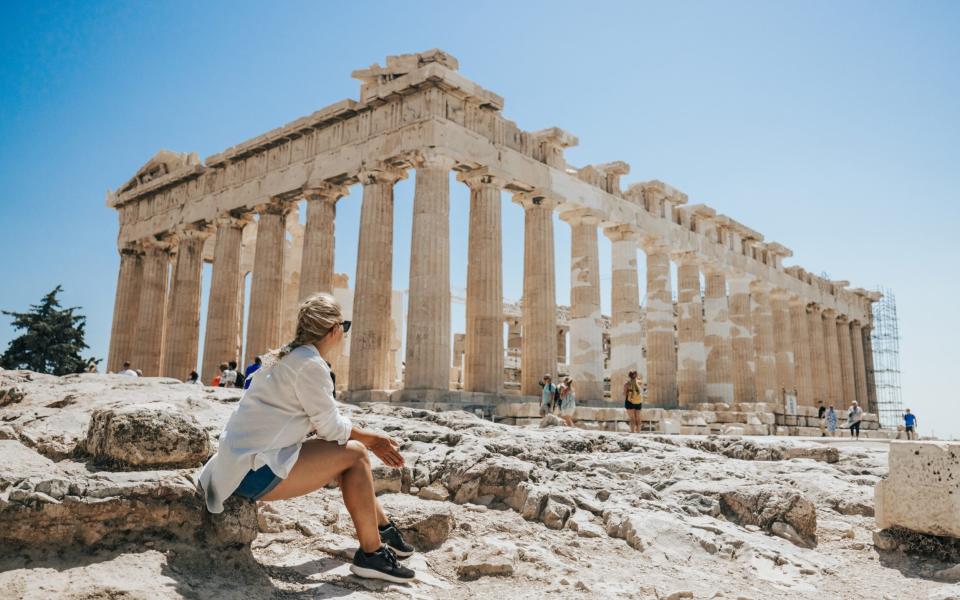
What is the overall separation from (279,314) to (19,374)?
14.1 m

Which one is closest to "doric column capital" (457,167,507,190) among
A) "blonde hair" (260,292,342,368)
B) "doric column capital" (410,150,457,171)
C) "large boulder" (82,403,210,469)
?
"doric column capital" (410,150,457,171)

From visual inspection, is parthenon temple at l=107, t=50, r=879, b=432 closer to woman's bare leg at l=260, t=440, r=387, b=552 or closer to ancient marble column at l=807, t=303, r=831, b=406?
ancient marble column at l=807, t=303, r=831, b=406

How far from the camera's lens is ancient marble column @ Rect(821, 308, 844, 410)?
36875 mm

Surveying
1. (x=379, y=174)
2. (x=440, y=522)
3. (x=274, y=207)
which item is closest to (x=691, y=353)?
(x=379, y=174)

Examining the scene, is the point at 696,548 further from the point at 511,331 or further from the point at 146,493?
the point at 511,331

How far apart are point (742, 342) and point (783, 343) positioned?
4005 millimetres

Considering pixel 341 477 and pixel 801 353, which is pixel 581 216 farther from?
pixel 341 477

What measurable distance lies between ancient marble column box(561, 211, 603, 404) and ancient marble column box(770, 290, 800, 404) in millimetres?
13786

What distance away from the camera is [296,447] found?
12.9ft

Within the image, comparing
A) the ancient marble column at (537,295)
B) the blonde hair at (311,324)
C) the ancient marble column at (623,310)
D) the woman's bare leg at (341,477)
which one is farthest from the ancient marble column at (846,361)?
the blonde hair at (311,324)

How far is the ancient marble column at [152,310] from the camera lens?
89.7 feet

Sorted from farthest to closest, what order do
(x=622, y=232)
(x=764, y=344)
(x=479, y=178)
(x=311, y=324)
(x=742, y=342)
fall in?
(x=764, y=344), (x=742, y=342), (x=622, y=232), (x=479, y=178), (x=311, y=324)

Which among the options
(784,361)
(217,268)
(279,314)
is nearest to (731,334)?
(784,361)

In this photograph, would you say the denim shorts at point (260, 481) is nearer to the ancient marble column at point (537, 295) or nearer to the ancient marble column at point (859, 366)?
the ancient marble column at point (537, 295)
